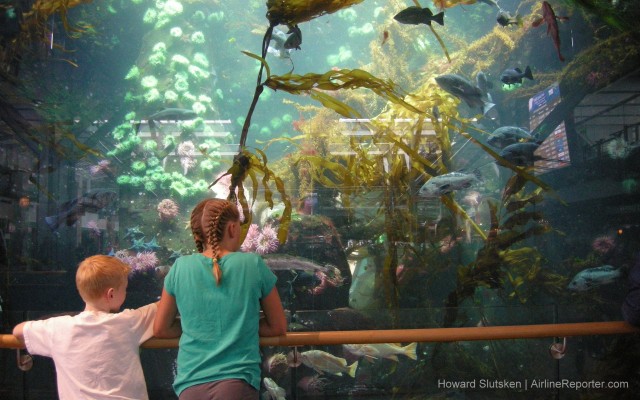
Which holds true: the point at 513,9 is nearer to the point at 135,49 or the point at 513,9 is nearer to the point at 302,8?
the point at 302,8

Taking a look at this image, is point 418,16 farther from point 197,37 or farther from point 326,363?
point 197,37

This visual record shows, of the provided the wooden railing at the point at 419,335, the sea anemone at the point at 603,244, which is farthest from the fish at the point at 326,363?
the sea anemone at the point at 603,244

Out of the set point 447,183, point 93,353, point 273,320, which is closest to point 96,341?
point 93,353

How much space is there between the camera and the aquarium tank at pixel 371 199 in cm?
285

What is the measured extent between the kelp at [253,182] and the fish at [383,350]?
1.07 meters

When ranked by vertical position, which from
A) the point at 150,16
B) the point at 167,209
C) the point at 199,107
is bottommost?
the point at 167,209

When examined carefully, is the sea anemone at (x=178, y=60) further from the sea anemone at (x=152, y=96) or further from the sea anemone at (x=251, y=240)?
the sea anemone at (x=251, y=240)

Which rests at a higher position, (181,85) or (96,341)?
(181,85)

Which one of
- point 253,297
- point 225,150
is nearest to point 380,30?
point 225,150

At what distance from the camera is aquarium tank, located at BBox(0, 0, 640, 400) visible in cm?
285

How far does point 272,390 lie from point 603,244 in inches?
134

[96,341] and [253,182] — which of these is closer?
[96,341]

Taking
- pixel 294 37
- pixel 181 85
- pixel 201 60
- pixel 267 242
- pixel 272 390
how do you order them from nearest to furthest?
pixel 272 390 → pixel 294 37 → pixel 267 242 → pixel 181 85 → pixel 201 60

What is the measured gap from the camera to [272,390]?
2.71 metres
